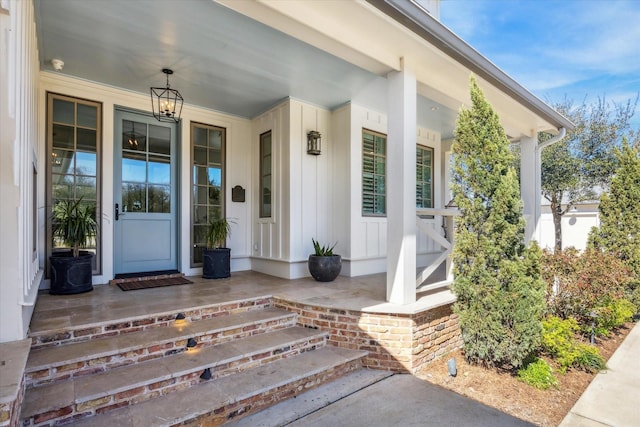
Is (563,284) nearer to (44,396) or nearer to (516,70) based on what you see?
(44,396)

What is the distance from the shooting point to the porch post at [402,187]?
3.38 metres

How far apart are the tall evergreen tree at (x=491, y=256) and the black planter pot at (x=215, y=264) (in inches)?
132

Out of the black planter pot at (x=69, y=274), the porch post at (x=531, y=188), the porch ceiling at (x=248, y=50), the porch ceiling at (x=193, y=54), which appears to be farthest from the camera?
the porch post at (x=531, y=188)

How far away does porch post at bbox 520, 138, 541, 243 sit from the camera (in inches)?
219

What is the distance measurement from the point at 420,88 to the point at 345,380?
318cm

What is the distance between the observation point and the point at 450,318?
3.68 m

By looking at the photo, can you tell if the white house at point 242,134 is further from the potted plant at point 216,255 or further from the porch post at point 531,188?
the potted plant at point 216,255

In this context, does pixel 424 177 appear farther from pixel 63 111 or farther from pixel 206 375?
pixel 63 111

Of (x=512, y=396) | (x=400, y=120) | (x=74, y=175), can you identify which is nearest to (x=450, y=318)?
(x=512, y=396)

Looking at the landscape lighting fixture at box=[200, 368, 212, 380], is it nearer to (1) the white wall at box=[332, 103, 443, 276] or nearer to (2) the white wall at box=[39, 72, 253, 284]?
(2) the white wall at box=[39, 72, 253, 284]

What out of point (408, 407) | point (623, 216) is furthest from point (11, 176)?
point (623, 216)

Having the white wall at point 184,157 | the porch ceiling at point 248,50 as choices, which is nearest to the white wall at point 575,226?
the porch ceiling at point 248,50

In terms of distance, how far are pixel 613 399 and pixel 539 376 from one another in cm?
51


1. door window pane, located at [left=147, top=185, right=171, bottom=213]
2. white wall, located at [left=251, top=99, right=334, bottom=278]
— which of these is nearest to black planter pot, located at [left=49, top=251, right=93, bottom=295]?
door window pane, located at [left=147, top=185, right=171, bottom=213]
